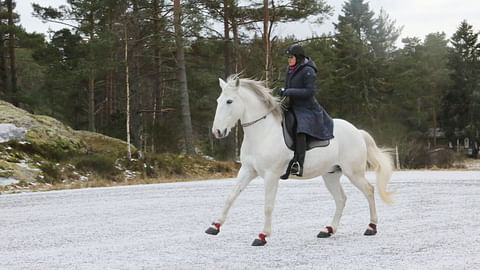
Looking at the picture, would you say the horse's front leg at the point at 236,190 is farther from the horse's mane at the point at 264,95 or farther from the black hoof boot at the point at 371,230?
the black hoof boot at the point at 371,230

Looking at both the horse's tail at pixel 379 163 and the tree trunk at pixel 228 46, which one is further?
the tree trunk at pixel 228 46

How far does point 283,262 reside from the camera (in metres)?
5.86

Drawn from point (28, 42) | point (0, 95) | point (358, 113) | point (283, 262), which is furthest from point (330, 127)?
point (358, 113)

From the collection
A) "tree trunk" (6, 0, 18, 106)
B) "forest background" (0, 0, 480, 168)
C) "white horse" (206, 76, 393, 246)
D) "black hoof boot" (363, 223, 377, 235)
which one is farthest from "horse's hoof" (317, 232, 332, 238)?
"tree trunk" (6, 0, 18, 106)

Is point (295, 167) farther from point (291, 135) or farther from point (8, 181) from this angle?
point (8, 181)

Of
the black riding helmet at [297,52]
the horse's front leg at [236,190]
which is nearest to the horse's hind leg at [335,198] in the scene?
the horse's front leg at [236,190]

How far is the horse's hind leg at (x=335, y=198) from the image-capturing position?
7539 mm

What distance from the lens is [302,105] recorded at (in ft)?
24.6

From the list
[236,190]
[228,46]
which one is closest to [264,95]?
[236,190]

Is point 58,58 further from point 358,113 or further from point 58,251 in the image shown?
point 58,251

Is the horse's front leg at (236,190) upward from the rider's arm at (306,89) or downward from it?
downward

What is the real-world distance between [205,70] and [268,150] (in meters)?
33.3

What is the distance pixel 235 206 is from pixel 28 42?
87.2ft

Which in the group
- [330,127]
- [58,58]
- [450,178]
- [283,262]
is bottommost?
[450,178]
